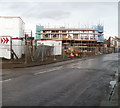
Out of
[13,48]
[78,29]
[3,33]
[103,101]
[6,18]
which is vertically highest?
[78,29]

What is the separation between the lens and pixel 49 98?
22.6 ft

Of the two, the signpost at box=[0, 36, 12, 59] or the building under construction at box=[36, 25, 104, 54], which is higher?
→ the building under construction at box=[36, 25, 104, 54]

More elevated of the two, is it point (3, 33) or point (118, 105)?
point (3, 33)

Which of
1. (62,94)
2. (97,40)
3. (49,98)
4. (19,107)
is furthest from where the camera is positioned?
(97,40)

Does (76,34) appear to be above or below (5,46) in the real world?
above

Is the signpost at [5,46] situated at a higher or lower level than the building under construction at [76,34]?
lower

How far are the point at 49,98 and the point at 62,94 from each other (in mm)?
767

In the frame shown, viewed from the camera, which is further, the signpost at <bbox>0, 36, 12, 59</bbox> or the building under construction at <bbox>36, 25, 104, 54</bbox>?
the building under construction at <bbox>36, 25, 104, 54</bbox>

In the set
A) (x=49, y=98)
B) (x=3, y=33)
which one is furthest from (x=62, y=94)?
(x=3, y=33)

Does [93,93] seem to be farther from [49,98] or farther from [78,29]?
[78,29]

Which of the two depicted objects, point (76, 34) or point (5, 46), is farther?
point (76, 34)

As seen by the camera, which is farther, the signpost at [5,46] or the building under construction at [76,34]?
the building under construction at [76,34]

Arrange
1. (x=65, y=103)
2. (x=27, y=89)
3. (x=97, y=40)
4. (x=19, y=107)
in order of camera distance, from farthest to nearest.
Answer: (x=97, y=40) → (x=27, y=89) → (x=65, y=103) → (x=19, y=107)

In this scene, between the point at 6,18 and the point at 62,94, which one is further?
the point at 6,18
